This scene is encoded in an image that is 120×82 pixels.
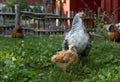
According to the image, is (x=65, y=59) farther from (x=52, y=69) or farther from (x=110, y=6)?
(x=110, y=6)

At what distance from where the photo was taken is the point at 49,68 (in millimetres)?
6734

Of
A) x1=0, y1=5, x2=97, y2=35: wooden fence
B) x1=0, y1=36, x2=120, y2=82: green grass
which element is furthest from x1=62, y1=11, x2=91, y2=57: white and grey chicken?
x1=0, y1=5, x2=97, y2=35: wooden fence

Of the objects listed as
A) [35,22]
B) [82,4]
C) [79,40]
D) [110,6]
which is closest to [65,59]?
[79,40]

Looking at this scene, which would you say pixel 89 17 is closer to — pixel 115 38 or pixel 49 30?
pixel 49 30

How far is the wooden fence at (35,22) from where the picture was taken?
51.4 ft

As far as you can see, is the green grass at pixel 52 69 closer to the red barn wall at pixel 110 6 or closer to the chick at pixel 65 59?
the chick at pixel 65 59

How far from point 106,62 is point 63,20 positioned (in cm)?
933

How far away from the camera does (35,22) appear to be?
16.0 meters

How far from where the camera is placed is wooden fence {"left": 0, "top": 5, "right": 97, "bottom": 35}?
51.4 ft

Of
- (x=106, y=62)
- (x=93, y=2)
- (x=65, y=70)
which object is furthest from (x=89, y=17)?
(x=65, y=70)

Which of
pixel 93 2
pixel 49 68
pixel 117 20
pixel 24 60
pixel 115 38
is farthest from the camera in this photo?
pixel 93 2

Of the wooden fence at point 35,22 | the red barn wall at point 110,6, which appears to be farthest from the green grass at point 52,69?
the red barn wall at point 110,6

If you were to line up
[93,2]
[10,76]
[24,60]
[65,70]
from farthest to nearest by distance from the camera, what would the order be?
[93,2]
[24,60]
[65,70]
[10,76]

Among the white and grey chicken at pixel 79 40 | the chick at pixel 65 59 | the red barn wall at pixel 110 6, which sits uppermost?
the red barn wall at pixel 110 6
